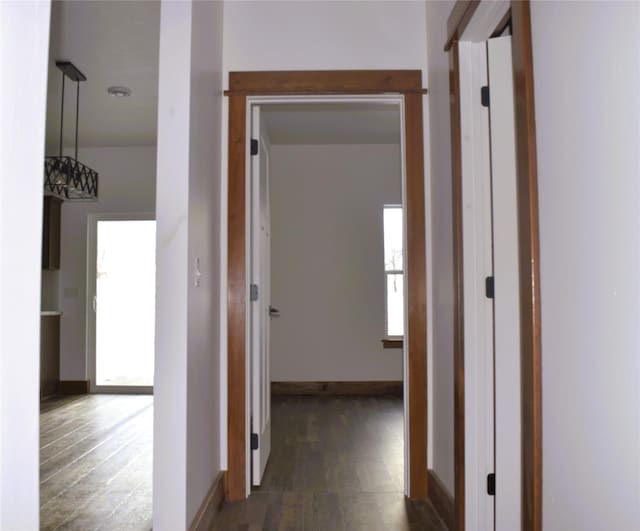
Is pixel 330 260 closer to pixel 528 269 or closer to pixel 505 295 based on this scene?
pixel 505 295

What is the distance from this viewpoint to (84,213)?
6.21m

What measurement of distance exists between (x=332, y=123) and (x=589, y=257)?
169 inches

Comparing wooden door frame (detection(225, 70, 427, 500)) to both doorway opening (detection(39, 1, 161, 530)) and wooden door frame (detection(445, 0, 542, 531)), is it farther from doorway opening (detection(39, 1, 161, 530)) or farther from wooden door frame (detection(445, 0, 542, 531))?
wooden door frame (detection(445, 0, 542, 531))

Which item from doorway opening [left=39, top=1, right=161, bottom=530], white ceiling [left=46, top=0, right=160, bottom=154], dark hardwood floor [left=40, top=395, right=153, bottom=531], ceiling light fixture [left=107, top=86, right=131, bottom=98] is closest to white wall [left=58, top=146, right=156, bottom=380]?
doorway opening [left=39, top=1, right=161, bottom=530]

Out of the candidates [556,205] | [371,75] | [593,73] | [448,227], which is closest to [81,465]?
[448,227]

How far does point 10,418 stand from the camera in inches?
20.6

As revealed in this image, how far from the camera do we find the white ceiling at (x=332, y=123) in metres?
4.81

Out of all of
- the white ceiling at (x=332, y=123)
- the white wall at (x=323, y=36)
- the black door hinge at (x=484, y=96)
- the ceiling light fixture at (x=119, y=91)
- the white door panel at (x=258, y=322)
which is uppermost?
the ceiling light fixture at (x=119, y=91)

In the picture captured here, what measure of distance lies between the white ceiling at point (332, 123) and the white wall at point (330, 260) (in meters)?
0.27

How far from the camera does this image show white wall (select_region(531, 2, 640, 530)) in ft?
3.47

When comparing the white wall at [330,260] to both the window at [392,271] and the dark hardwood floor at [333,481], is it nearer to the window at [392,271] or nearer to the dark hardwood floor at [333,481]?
the window at [392,271]

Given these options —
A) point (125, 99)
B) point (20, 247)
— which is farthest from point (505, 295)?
point (125, 99)

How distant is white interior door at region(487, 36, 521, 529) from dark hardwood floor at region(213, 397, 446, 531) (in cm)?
42

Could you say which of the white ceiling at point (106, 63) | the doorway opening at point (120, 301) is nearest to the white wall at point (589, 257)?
the white ceiling at point (106, 63)
